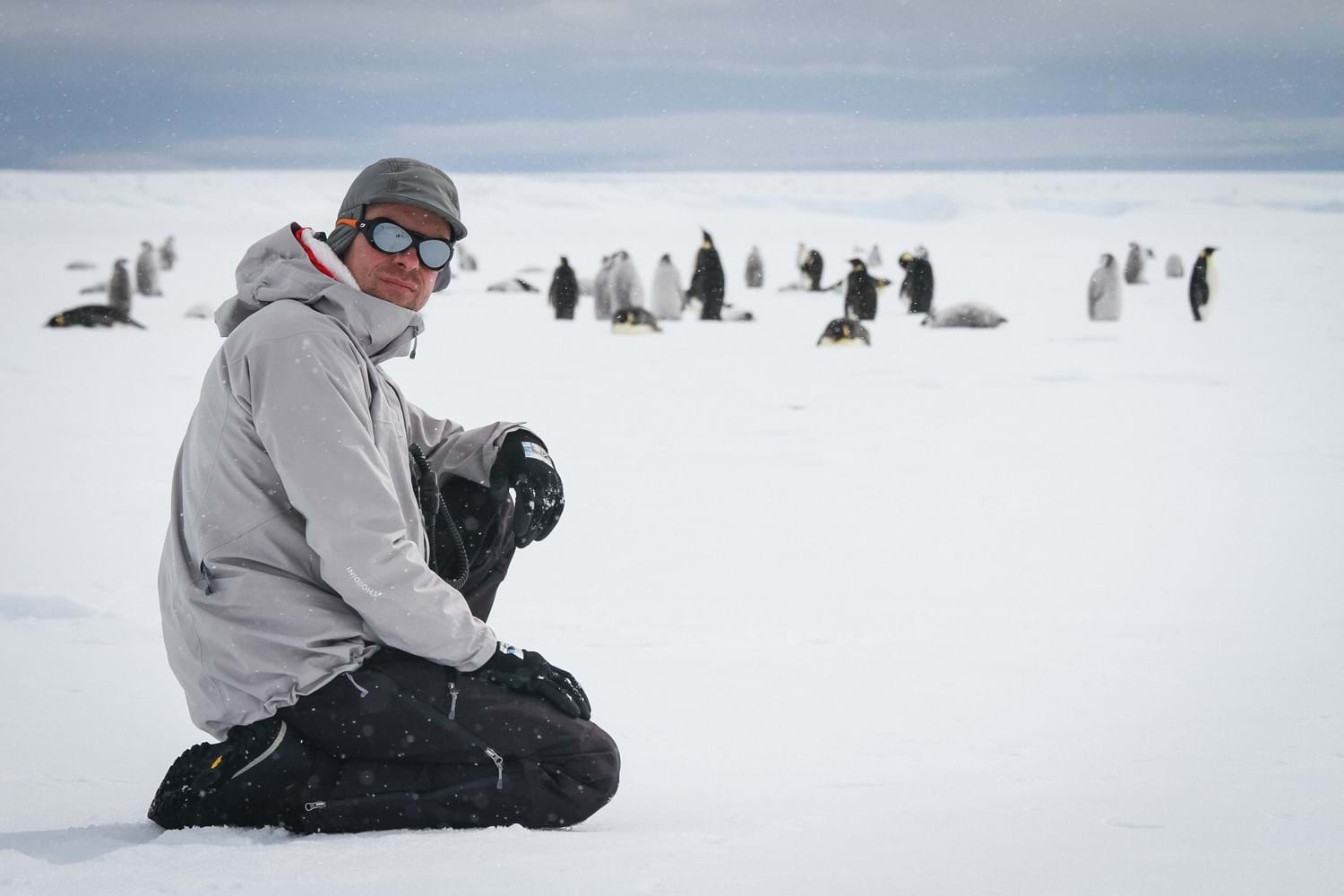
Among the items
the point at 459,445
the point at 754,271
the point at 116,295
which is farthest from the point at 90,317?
the point at 754,271

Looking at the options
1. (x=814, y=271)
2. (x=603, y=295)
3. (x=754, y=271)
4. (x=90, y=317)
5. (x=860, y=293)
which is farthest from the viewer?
(x=754, y=271)

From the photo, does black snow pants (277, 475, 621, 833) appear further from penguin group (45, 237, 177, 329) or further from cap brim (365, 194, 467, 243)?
penguin group (45, 237, 177, 329)

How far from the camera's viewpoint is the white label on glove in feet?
6.68

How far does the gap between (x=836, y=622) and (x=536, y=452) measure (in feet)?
4.32

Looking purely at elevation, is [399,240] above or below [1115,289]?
below

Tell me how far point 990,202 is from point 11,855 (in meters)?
54.9

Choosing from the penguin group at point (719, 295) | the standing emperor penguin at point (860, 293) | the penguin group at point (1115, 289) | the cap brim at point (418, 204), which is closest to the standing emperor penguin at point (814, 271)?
the penguin group at point (719, 295)

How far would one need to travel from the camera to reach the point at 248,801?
1.66 metres

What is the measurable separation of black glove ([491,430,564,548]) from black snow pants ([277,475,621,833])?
1.12 feet

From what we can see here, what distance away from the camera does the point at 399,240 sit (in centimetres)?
177

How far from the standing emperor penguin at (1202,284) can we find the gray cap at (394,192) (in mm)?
12710

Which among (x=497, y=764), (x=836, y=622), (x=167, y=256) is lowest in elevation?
(x=836, y=622)

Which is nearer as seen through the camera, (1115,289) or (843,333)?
(843,333)

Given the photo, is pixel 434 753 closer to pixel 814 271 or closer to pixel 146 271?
pixel 146 271
